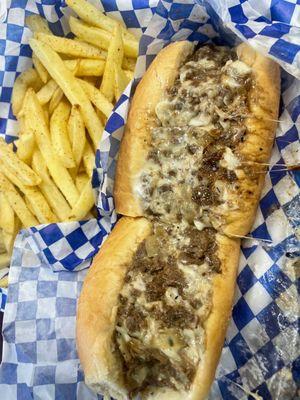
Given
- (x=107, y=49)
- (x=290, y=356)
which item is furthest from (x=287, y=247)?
(x=107, y=49)

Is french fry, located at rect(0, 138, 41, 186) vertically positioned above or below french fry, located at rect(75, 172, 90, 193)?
above

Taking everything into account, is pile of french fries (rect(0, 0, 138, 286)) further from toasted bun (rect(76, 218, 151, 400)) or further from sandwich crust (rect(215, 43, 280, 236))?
sandwich crust (rect(215, 43, 280, 236))

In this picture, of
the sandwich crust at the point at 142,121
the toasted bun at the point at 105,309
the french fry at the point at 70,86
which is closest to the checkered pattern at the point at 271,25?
the sandwich crust at the point at 142,121

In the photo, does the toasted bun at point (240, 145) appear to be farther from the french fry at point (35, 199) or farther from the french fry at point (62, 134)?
the french fry at point (35, 199)

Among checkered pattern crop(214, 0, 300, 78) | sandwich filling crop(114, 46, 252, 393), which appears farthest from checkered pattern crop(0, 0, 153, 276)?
checkered pattern crop(214, 0, 300, 78)

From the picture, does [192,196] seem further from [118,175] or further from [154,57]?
[154,57]
